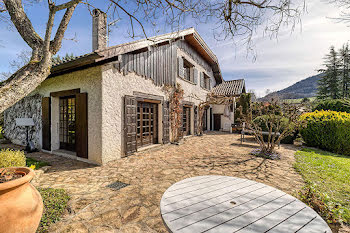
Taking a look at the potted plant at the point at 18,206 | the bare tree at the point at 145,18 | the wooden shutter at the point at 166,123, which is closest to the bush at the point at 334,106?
the bare tree at the point at 145,18

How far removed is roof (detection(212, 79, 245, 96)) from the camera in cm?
1416

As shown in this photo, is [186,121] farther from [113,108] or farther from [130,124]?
[113,108]

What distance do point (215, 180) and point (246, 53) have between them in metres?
2.74

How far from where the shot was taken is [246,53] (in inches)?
129

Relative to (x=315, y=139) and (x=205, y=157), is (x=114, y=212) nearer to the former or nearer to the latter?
(x=205, y=157)

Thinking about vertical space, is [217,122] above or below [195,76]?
below

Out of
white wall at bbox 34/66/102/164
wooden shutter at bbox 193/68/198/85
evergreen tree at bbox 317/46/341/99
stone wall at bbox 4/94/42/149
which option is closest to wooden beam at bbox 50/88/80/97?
white wall at bbox 34/66/102/164

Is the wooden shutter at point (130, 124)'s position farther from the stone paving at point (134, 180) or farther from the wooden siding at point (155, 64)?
the wooden siding at point (155, 64)

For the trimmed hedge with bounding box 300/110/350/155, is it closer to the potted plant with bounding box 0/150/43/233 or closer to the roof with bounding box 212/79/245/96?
the roof with bounding box 212/79/245/96

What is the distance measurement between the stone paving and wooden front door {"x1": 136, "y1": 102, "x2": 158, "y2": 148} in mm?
734

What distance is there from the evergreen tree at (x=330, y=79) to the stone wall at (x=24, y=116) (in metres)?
33.6

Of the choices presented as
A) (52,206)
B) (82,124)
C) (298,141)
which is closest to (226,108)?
(298,141)

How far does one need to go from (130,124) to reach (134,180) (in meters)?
2.34

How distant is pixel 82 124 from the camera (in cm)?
470
